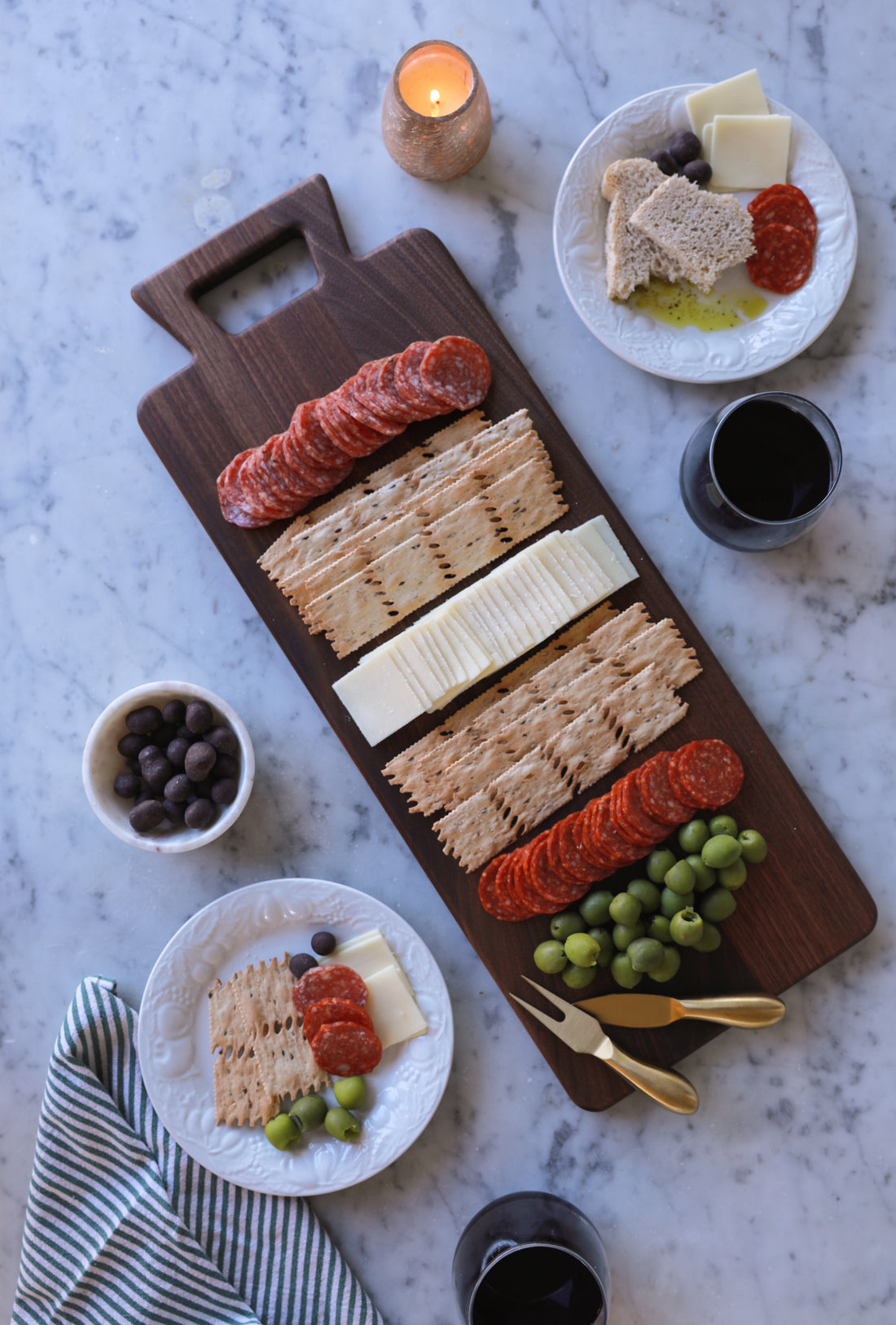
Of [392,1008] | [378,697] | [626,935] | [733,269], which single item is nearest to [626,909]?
[626,935]

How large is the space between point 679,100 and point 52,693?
1.68 metres

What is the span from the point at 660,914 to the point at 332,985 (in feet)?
2.02

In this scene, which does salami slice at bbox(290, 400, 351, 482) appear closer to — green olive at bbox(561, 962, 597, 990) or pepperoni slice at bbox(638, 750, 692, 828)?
pepperoni slice at bbox(638, 750, 692, 828)

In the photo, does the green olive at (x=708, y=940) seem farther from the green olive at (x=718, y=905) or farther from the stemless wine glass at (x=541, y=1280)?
the stemless wine glass at (x=541, y=1280)

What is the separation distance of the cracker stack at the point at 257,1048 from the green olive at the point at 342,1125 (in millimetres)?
74

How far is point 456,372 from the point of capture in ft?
6.02

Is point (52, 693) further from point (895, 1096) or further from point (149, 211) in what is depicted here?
point (895, 1096)

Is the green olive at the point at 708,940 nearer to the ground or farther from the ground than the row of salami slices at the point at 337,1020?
nearer to the ground

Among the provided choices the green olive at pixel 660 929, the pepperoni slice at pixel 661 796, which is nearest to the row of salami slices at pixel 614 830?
the pepperoni slice at pixel 661 796

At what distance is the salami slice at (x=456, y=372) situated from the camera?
5.96ft

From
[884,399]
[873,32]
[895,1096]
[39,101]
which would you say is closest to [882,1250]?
[895,1096]

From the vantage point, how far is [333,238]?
1.91 metres

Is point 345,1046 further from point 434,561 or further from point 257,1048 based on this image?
point 434,561

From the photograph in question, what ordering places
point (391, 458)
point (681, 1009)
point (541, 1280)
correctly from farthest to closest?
point (391, 458), point (681, 1009), point (541, 1280)
